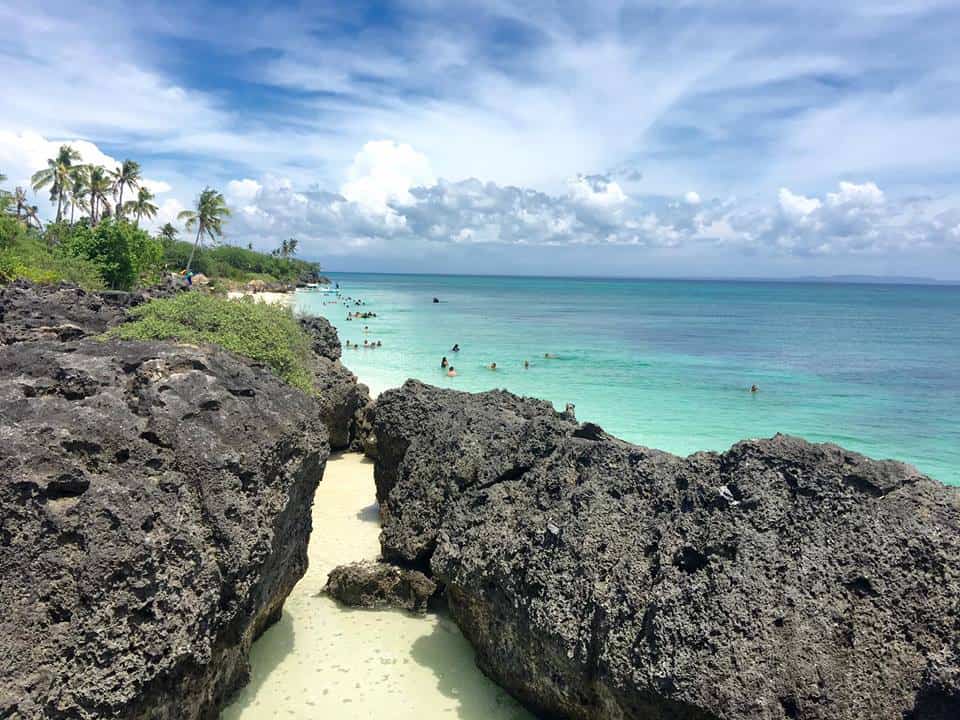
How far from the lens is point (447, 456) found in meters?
8.53

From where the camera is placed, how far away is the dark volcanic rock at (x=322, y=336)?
16.0m

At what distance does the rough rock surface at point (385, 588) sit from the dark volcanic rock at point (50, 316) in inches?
253

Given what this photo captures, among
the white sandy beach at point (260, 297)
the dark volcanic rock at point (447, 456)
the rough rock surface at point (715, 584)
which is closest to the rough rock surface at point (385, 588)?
the dark volcanic rock at point (447, 456)

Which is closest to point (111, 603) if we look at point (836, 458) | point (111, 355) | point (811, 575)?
point (111, 355)

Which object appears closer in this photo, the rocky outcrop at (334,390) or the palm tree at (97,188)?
the rocky outcrop at (334,390)

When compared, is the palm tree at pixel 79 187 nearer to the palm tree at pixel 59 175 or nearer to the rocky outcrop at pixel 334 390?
the palm tree at pixel 59 175

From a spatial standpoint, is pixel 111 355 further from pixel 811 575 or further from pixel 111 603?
pixel 811 575

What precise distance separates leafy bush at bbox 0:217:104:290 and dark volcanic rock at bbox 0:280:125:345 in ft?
37.5

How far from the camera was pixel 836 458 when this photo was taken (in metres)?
5.29

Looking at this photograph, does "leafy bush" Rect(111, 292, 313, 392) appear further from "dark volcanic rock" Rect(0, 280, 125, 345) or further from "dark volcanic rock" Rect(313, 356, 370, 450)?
"dark volcanic rock" Rect(313, 356, 370, 450)

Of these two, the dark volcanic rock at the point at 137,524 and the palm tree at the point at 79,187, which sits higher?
the palm tree at the point at 79,187

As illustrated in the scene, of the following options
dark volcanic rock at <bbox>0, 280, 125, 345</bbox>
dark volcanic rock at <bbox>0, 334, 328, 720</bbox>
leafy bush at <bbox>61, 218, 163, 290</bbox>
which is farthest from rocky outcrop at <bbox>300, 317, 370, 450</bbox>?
leafy bush at <bbox>61, 218, 163, 290</bbox>

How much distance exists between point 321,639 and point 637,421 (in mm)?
16500

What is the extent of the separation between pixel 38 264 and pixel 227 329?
75.3 feet
